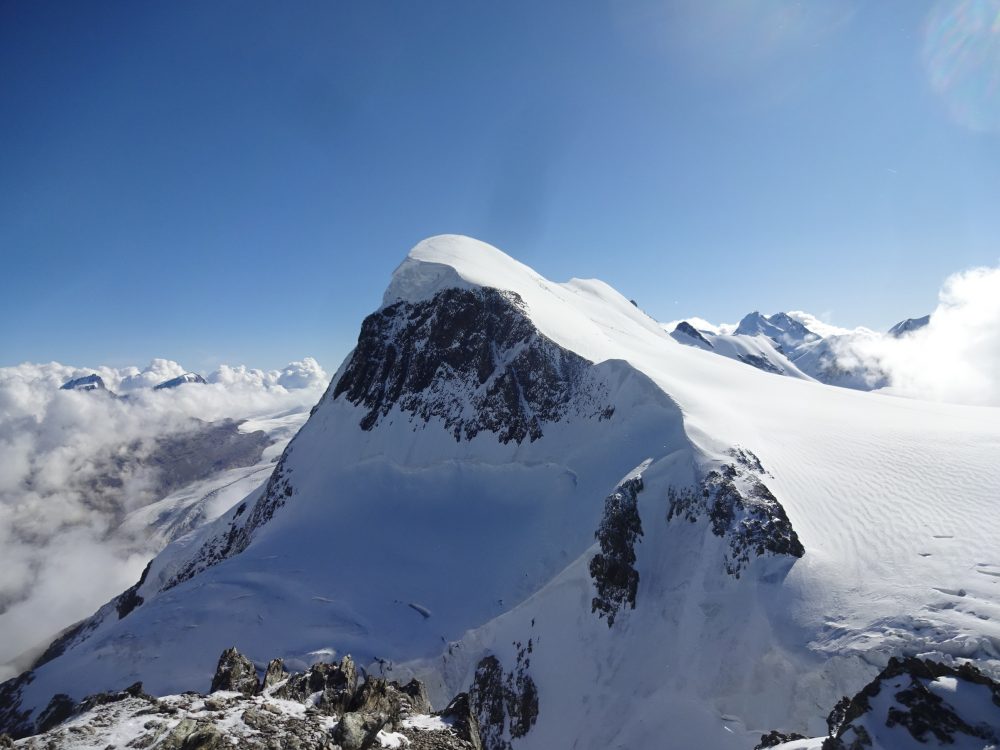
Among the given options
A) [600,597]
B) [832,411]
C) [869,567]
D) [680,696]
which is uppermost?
[832,411]

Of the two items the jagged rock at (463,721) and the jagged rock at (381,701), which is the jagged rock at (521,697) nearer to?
the jagged rock at (381,701)

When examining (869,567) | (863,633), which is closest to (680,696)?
(863,633)

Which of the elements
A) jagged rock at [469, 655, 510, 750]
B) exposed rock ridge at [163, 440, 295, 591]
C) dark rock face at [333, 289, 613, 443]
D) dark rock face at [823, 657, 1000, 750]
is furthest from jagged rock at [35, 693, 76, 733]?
dark rock face at [823, 657, 1000, 750]

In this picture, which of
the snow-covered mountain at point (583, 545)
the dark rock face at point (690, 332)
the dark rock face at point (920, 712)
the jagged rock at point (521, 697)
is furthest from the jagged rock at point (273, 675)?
the dark rock face at point (690, 332)

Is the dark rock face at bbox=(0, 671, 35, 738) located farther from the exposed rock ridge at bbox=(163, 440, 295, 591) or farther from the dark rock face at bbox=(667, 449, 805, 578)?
the dark rock face at bbox=(667, 449, 805, 578)

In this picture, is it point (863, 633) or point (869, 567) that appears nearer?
point (863, 633)

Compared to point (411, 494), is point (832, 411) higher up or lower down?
higher up

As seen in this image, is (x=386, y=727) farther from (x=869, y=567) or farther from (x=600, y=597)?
(x=869, y=567)
